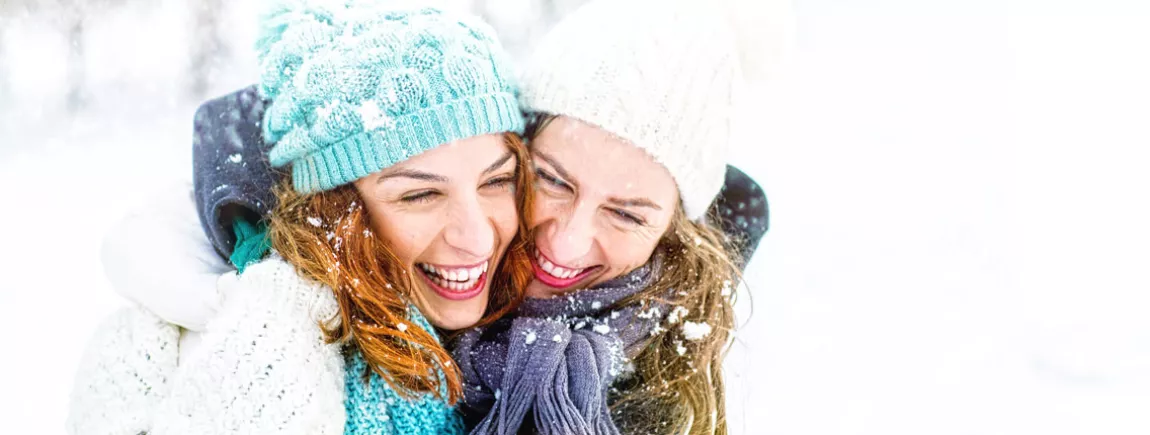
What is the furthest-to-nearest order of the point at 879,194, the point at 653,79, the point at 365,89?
the point at 879,194 → the point at 653,79 → the point at 365,89

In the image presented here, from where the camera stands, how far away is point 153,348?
2105 mm

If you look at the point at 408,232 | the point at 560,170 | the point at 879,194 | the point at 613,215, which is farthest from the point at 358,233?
the point at 879,194

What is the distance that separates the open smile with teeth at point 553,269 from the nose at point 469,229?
0.99ft

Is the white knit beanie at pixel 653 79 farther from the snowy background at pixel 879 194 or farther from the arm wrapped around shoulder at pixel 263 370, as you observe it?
the snowy background at pixel 879 194

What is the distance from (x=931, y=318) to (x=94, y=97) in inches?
171

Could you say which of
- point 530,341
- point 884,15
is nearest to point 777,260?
point 884,15

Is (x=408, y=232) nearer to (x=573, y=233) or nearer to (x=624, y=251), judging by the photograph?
(x=573, y=233)

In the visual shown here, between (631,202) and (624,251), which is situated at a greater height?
(631,202)

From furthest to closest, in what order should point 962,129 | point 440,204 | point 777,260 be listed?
1. point 962,129
2. point 777,260
3. point 440,204

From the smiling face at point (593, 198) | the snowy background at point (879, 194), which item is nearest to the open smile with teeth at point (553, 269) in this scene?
the smiling face at point (593, 198)

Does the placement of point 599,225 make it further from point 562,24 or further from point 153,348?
point 153,348

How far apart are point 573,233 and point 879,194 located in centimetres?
294

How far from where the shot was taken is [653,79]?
2160 mm

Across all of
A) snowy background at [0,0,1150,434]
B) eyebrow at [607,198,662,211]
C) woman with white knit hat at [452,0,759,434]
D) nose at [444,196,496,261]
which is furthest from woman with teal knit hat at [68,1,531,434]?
snowy background at [0,0,1150,434]
